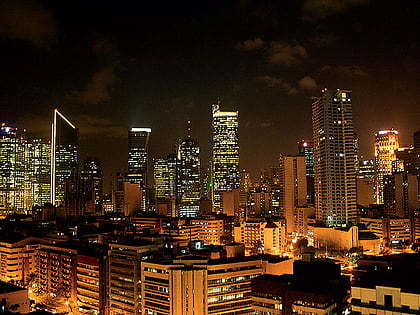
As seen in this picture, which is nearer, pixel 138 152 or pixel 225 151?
pixel 225 151

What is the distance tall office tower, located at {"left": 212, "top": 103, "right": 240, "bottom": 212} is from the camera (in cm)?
9231

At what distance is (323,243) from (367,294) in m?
31.6

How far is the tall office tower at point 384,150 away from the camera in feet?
278

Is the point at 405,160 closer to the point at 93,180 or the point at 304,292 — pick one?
the point at 93,180

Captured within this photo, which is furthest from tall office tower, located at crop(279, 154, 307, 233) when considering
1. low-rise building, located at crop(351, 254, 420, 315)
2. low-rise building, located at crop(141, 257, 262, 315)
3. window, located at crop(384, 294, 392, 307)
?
window, located at crop(384, 294, 392, 307)

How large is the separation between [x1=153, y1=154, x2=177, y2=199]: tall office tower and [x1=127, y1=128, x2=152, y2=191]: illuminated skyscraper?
330cm

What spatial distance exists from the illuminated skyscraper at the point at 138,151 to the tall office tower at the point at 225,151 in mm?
16097

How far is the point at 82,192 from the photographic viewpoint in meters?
80.4

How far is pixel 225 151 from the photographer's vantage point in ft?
308

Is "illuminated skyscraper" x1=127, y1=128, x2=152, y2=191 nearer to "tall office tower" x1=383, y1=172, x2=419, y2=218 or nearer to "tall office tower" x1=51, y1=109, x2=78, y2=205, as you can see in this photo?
"tall office tower" x1=51, y1=109, x2=78, y2=205

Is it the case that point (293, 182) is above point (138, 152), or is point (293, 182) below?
below

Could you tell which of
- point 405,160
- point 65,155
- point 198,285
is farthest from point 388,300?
point 65,155

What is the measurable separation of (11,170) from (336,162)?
5770 centimetres

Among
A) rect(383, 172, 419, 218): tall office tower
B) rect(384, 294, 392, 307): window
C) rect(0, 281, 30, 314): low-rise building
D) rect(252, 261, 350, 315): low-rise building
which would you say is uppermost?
rect(383, 172, 419, 218): tall office tower
